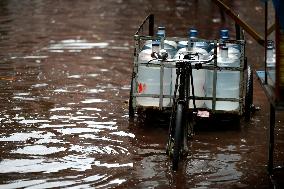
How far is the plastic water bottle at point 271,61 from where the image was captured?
569 cm

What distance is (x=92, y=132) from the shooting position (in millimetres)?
8297

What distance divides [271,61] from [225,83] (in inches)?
87.1

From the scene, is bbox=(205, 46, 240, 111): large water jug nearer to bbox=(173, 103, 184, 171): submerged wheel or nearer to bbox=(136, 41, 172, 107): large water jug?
bbox=(136, 41, 172, 107): large water jug

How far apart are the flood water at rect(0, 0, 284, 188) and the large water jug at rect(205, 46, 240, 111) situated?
0.47 metres

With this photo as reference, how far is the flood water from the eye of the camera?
21.7 feet

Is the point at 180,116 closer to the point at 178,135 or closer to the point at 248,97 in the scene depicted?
the point at 178,135

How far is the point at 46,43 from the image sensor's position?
15.4 meters

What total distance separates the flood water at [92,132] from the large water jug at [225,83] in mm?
472

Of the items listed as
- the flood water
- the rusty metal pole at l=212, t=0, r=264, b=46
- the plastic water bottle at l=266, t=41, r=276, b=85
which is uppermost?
the rusty metal pole at l=212, t=0, r=264, b=46

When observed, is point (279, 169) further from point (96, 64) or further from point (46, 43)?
point (46, 43)

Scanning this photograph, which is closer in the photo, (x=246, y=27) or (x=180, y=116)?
(x=180, y=116)

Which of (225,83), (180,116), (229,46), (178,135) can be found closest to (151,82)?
(225,83)

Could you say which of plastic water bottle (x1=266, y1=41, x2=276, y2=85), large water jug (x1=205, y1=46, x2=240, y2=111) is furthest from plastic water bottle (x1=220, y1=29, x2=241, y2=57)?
plastic water bottle (x1=266, y1=41, x2=276, y2=85)

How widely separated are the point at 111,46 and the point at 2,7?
33.4ft
